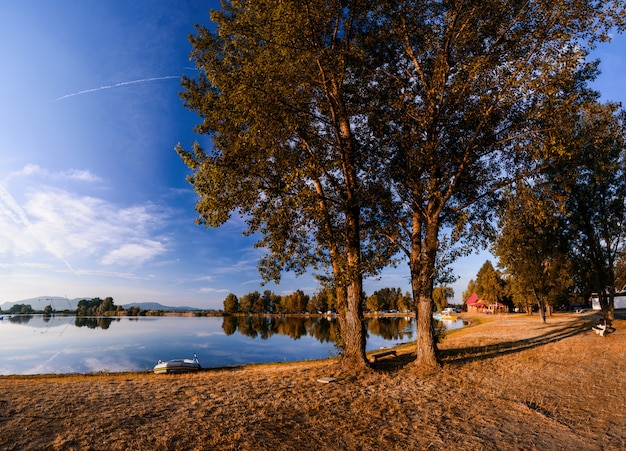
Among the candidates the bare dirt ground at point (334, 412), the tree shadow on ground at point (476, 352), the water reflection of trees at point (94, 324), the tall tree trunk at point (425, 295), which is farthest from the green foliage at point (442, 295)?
the water reflection of trees at point (94, 324)

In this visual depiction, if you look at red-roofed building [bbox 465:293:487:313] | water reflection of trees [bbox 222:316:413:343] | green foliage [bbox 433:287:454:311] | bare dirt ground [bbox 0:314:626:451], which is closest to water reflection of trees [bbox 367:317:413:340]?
water reflection of trees [bbox 222:316:413:343]

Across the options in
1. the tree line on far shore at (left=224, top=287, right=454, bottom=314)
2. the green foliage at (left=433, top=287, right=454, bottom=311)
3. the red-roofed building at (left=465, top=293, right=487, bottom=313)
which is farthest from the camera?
the tree line on far shore at (left=224, top=287, right=454, bottom=314)

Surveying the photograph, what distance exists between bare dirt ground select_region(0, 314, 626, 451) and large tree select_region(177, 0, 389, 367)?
380 cm

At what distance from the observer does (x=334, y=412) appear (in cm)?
912

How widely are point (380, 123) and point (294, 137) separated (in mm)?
3956

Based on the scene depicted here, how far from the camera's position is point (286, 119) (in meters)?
12.8

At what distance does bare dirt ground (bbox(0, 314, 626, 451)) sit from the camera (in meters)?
7.12

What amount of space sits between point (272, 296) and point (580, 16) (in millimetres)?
185448

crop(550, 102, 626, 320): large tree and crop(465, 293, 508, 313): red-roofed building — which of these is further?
crop(465, 293, 508, 313): red-roofed building

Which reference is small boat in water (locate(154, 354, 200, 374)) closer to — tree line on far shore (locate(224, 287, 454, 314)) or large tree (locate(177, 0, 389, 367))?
large tree (locate(177, 0, 389, 367))

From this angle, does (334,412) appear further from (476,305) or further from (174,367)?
(476,305)

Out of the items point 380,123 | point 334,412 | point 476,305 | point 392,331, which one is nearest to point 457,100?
A: point 380,123

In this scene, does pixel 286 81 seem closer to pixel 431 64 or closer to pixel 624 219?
pixel 431 64

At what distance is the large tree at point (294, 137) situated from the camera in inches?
499
